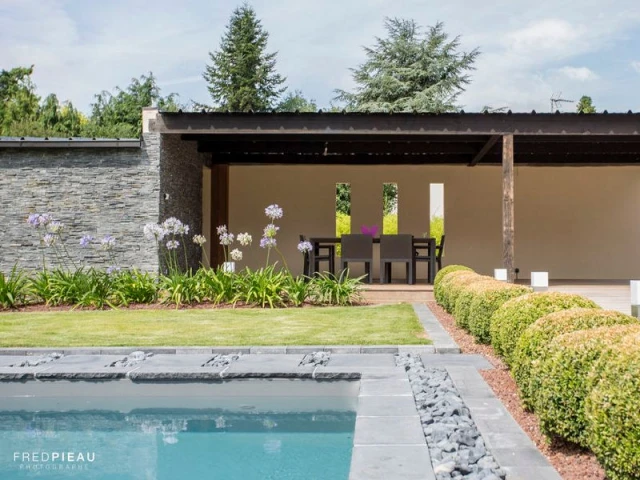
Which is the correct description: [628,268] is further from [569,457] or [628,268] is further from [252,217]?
[569,457]

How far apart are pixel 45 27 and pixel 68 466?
31789mm

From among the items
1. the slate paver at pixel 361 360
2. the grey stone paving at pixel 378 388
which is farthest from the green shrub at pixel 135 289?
the slate paver at pixel 361 360

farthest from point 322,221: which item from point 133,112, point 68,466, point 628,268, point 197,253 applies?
point 133,112

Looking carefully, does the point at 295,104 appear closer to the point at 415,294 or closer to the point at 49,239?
the point at 415,294

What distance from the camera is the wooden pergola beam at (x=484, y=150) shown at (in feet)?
37.4

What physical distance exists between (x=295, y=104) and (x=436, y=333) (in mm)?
29034

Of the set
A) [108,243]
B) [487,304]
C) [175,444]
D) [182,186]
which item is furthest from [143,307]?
[175,444]

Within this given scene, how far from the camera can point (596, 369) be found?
281 centimetres

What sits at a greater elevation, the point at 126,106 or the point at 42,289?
the point at 126,106

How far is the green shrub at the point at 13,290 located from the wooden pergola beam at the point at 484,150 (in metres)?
7.37

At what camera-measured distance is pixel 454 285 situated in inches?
320

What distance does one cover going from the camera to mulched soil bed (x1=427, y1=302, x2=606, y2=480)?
2992mm

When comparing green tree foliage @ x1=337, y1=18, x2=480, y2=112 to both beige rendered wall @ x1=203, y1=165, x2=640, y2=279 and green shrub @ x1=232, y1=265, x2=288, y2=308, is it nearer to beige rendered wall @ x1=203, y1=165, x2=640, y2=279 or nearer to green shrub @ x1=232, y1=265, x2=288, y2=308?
beige rendered wall @ x1=203, y1=165, x2=640, y2=279

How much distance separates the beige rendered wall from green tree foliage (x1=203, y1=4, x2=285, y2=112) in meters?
16.7
